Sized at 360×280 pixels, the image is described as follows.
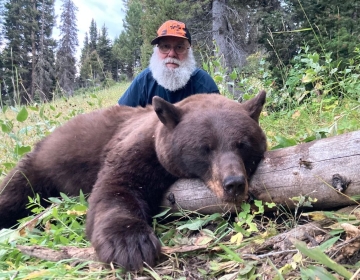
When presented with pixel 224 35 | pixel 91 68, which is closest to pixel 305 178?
pixel 91 68

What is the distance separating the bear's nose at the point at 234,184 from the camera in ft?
6.86

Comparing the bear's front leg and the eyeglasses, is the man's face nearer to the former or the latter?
the eyeglasses

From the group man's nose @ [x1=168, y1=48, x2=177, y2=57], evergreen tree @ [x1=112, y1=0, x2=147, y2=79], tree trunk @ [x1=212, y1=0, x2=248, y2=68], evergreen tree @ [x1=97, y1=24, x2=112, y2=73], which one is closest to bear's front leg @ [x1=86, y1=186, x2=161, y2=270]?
man's nose @ [x1=168, y1=48, x2=177, y2=57]

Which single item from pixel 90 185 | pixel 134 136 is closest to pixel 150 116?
pixel 134 136

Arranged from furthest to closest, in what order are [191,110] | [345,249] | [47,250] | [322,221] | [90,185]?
[90,185], [191,110], [47,250], [322,221], [345,249]

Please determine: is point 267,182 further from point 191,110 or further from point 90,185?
point 90,185

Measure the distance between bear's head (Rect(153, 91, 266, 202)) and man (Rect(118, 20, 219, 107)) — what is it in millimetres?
2093

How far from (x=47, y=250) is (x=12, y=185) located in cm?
149

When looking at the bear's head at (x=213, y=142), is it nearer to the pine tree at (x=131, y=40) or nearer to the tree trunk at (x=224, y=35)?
the tree trunk at (x=224, y=35)

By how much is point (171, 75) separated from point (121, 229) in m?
3.02

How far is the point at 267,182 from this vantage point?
2244 millimetres

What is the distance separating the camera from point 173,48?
5027mm

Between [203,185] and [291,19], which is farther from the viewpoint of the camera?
[291,19]

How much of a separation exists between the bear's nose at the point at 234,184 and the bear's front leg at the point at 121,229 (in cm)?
49
